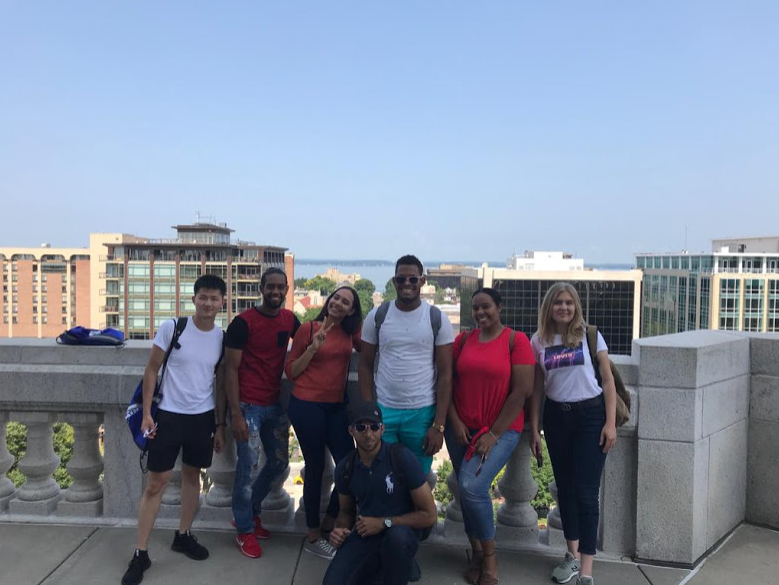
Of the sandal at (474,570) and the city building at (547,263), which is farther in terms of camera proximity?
the city building at (547,263)

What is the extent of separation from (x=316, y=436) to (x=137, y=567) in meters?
1.47

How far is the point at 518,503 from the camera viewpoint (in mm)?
4793

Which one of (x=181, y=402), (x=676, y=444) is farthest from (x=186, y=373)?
(x=676, y=444)

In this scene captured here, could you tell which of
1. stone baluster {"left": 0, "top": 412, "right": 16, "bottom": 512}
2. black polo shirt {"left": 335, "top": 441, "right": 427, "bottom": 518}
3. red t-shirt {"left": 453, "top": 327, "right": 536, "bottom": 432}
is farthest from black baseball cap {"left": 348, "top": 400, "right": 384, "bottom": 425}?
stone baluster {"left": 0, "top": 412, "right": 16, "bottom": 512}

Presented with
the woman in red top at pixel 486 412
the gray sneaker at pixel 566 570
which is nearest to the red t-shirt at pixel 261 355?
the woman in red top at pixel 486 412

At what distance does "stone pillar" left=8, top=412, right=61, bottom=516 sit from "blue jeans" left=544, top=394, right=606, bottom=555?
393 centimetres

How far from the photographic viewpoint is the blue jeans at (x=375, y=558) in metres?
3.79

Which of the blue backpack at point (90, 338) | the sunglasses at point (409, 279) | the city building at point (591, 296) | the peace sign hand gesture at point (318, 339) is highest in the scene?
the sunglasses at point (409, 279)

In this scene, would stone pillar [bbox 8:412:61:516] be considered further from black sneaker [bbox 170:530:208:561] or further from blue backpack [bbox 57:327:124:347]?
black sneaker [bbox 170:530:208:561]

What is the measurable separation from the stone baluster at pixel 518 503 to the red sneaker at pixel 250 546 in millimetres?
1834

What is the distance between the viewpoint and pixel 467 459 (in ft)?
13.9

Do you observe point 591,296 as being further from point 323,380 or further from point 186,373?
point 186,373

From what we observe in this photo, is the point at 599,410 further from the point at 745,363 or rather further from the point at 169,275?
the point at 169,275

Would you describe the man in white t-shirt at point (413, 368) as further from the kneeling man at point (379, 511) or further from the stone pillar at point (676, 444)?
the stone pillar at point (676, 444)
